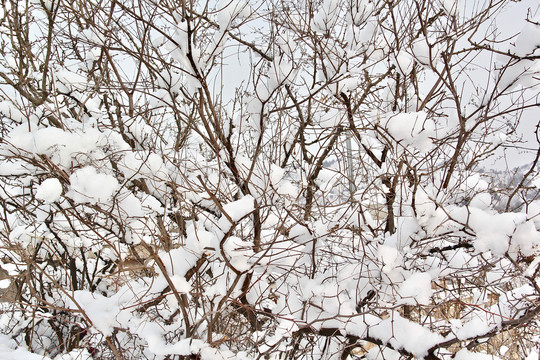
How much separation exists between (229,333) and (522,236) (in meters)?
1.88

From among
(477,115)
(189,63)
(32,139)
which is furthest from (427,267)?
(32,139)

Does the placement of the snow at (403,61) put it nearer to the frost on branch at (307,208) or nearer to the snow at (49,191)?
the frost on branch at (307,208)

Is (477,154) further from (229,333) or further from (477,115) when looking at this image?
(229,333)

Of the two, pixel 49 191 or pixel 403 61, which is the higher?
pixel 403 61

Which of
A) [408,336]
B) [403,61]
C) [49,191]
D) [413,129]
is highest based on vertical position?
[403,61]

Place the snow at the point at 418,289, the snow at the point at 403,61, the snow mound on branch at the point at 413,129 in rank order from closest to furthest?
the snow at the point at 418,289, the snow mound on branch at the point at 413,129, the snow at the point at 403,61

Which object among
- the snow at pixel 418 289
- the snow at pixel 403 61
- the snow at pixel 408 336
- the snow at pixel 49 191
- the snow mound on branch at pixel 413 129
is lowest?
the snow at pixel 408 336

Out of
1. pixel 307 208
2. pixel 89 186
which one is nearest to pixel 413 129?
pixel 307 208

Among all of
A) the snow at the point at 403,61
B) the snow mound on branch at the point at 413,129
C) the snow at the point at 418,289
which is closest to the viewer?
the snow at the point at 418,289

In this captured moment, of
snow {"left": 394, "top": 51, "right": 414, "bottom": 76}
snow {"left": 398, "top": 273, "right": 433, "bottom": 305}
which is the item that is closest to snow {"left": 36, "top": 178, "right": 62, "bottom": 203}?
snow {"left": 398, "top": 273, "right": 433, "bottom": 305}

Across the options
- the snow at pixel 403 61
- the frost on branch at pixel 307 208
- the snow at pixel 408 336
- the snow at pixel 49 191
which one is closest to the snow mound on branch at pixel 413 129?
the frost on branch at pixel 307 208

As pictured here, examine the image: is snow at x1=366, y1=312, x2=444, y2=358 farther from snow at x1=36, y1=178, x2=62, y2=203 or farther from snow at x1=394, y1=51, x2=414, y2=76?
snow at x1=36, y1=178, x2=62, y2=203

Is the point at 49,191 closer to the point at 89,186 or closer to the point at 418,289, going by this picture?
the point at 89,186

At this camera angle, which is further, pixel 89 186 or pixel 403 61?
pixel 403 61
